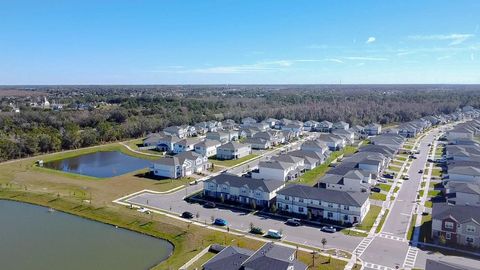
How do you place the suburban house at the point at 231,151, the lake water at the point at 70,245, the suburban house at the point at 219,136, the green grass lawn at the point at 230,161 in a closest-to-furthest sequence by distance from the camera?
the lake water at the point at 70,245
the green grass lawn at the point at 230,161
the suburban house at the point at 231,151
the suburban house at the point at 219,136

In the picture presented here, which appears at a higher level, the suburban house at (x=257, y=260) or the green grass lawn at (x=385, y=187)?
the suburban house at (x=257, y=260)

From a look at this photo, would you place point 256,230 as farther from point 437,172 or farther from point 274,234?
point 437,172

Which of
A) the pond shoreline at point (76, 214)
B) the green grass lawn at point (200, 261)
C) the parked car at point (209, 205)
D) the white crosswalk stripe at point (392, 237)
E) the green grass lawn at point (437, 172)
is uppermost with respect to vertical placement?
the green grass lawn at point (437, 172)

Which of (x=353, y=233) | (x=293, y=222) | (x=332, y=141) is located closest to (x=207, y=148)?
(x=332, y=141)

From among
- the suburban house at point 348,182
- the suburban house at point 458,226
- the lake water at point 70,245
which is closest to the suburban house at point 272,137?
the suburban house at point 348,182

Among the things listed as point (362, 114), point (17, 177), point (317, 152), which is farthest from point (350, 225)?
point (362, 114)

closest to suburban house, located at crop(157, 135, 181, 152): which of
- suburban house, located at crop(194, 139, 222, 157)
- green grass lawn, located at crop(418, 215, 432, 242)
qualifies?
suburban house, located at crop(194, 139, 222, 157)

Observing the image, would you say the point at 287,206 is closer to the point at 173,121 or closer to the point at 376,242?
the point at 376,242

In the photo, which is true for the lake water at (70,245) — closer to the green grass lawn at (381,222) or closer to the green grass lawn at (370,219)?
the green grass lawn at (370,219)
